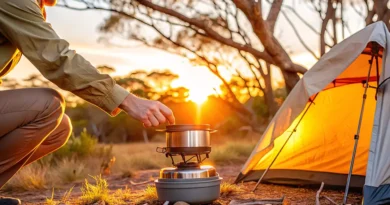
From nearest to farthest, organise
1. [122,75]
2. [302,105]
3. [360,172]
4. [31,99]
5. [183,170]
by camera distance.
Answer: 1. [31,99]
2. [183,170]
3. [302,105]
4. [360,172]
5. [122,75]

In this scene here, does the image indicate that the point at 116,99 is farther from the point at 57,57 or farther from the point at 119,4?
the point at 119,4

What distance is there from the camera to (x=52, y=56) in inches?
82.0

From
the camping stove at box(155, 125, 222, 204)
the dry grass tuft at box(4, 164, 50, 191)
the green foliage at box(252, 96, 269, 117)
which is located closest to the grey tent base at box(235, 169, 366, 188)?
the camping stove at box(155, 125, 222, 204)

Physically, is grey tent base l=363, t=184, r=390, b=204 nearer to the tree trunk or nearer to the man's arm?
the man's arm

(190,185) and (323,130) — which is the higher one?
(323,130)

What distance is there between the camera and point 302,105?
12.8 ft

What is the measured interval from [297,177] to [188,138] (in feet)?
6.99

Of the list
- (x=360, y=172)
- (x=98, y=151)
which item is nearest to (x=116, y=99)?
(x=360, y=172)

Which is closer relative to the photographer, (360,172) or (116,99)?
(116,99)

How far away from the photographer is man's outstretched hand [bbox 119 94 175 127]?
2.09m

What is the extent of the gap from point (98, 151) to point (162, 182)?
224 inches

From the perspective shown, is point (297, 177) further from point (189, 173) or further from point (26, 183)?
point (26, 183)

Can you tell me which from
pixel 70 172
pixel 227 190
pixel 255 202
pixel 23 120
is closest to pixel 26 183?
pixel 70 172

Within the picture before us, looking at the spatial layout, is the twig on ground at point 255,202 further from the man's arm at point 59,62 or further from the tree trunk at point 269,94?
the tree trunk at point 269,94
